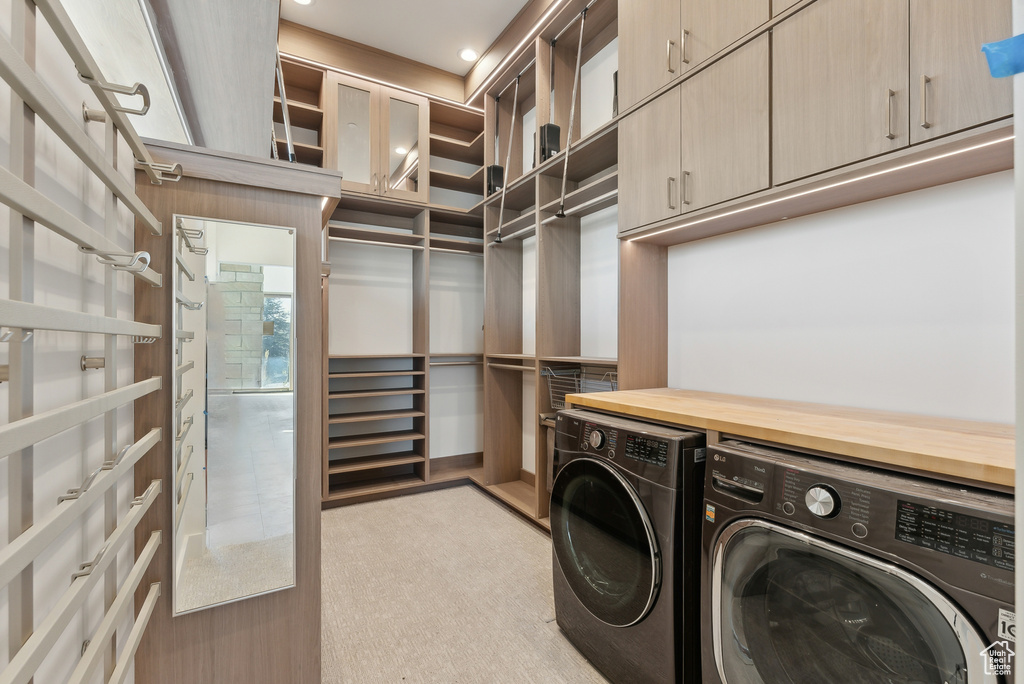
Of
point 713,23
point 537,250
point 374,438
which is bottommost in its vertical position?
point 374,438

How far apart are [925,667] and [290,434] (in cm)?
161

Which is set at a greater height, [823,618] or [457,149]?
[457,149]

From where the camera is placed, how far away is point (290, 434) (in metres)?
1.38

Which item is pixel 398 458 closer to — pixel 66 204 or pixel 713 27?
pixel 66 204

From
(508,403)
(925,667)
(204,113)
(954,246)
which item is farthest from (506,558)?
(204,113)

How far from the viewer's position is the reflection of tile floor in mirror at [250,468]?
136 cm

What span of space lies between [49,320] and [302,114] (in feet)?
10.7

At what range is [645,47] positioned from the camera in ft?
6.71

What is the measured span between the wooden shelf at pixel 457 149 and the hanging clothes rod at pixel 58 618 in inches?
135

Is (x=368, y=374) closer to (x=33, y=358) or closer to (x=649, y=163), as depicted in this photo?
(x=649, y=163)

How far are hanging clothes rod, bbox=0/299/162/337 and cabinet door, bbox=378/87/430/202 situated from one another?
2.85m

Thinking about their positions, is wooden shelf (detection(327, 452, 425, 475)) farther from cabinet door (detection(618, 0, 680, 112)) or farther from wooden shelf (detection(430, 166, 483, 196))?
cabinet door (detection(618, 0, 680, 112))

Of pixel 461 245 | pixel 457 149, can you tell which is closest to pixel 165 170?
pixel 461 245

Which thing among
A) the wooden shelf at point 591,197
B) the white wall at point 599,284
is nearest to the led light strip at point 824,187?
the wooden shelf at point 591,197
